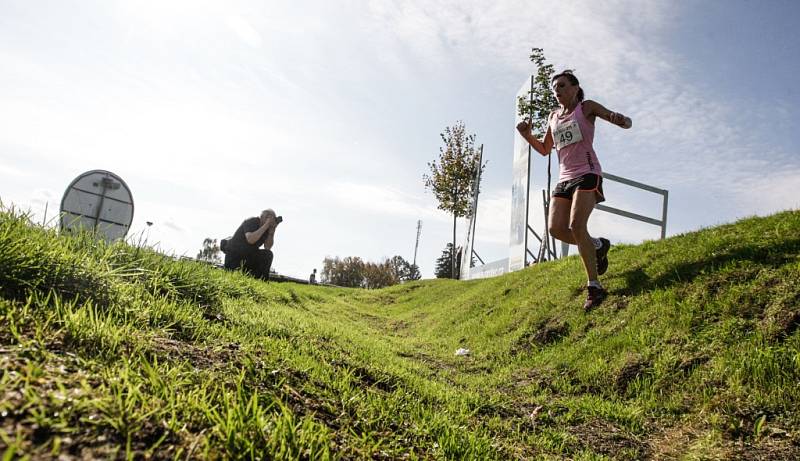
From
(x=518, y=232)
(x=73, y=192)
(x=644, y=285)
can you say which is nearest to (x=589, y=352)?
(x=644, y=285)

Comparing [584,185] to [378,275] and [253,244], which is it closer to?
[253,244]

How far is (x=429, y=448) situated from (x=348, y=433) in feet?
1.25

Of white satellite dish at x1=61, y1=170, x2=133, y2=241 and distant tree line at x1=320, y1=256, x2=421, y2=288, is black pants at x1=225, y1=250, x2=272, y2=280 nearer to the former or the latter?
white satellite dish at x1=61, y1=170, x2=133, y2=241

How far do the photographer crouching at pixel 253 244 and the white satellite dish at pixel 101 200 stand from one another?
210 cm

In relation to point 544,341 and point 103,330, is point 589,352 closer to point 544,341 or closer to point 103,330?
point 544,341

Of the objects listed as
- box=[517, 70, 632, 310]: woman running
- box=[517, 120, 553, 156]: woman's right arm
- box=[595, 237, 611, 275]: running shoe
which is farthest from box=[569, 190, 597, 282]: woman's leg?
box=[517, 120, 553, 156]: woman's right arm

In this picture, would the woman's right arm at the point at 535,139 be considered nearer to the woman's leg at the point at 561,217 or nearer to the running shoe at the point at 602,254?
the woman's leg at the point at 561,217

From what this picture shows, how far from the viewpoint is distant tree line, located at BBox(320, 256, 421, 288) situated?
61162mm

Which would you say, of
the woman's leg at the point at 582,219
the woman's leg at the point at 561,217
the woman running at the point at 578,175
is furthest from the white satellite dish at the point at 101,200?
the woman's leg at the point at 582,219

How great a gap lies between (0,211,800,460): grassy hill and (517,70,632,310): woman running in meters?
0.46

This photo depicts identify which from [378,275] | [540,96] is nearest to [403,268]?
[378,275]

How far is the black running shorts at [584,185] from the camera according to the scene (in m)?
4.93

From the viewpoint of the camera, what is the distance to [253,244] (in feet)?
32.5

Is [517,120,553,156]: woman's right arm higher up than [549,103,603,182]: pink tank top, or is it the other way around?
[517,120,553,156]: woman's right arm
